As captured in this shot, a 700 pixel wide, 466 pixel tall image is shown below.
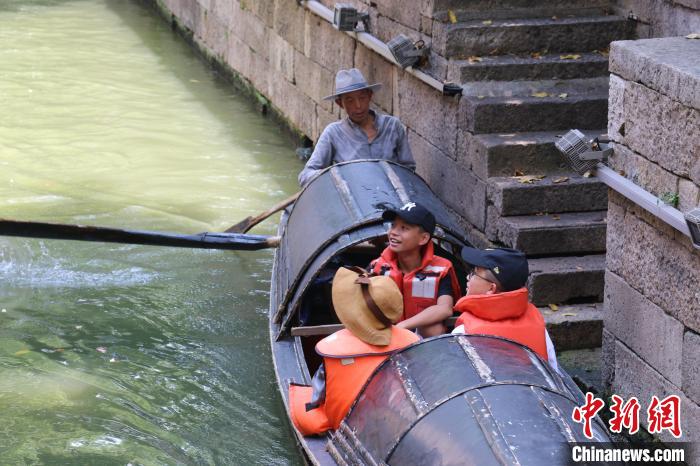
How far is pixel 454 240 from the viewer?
22.9 feet

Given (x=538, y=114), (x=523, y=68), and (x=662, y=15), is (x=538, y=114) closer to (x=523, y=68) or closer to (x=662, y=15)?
(x=523, y=68)

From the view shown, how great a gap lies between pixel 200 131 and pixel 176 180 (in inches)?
80.2

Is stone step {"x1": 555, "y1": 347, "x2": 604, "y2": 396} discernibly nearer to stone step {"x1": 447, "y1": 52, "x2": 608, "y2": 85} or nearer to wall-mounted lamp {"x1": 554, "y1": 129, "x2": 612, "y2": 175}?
wall-mounted lamp {"x1": 554, "y1": 129, "x2": 612, "y2": 175}

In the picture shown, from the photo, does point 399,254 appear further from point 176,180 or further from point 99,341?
point 176,180

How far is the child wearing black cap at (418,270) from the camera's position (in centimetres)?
636

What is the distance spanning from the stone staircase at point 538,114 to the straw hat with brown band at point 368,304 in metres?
2.63

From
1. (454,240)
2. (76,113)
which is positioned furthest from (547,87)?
(76,113)

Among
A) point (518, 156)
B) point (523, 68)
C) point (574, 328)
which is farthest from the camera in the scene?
point (523, 68)

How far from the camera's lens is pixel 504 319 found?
546 cm

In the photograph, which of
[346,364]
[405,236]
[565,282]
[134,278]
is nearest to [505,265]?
[346,364]

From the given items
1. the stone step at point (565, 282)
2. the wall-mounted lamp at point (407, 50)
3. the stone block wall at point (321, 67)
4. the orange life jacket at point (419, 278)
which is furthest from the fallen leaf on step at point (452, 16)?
the orange life jacket at point (419, 278)

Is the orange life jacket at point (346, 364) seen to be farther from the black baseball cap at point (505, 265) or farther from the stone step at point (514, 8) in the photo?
the stone step at point (514, 8)

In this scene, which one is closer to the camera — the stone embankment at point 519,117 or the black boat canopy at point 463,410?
the black boat canopy at point 463,410

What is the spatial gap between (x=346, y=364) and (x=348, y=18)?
5738mm
